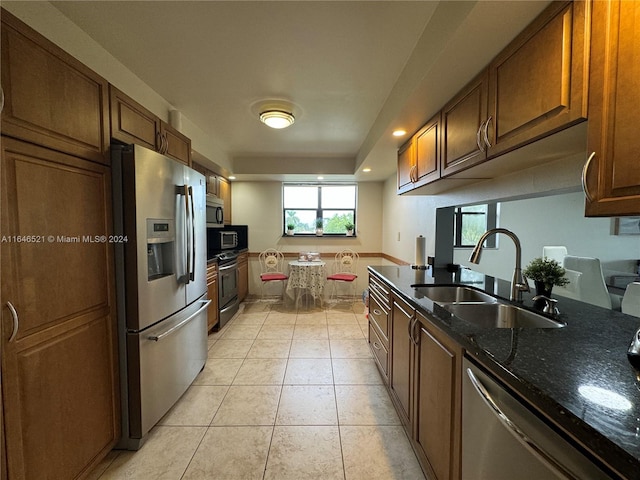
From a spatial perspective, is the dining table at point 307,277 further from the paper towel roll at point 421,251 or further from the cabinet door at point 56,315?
the cabinet door at point 56,315

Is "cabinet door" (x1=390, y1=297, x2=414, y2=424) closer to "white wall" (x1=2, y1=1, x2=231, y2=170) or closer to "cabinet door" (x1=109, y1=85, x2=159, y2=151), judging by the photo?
"cabinet door" (x1=109, y1=85, x2=159, y2=151)

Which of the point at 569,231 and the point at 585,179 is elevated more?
the point at 585,179

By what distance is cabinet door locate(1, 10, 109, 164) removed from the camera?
1051 millimetres

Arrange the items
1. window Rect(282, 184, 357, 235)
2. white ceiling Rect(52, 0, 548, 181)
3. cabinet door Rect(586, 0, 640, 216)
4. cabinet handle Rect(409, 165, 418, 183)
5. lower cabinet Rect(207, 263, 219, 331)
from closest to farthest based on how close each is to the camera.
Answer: cabinet door Rect(586, 0, 640, 216), white ceiling Rect(52, 0, 548, 181), cabinet handle Rect(409, 165, 418, 183), lower cabinet Rect(207, 263, 219, 331), window Rect(282, 184, 357, 235)

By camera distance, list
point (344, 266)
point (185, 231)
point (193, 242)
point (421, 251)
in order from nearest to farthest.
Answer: point (185, 231) < point (193, 242) < point (421, 251) < point (344, 266)

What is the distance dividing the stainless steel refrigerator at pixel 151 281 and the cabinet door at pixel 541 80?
6.26 feet

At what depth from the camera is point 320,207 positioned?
530 centimetres

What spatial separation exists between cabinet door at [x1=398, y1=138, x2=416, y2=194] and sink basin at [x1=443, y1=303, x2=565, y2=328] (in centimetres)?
123

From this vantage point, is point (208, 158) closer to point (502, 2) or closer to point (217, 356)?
point (217, 356)

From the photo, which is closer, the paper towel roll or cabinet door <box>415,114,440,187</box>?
cabinet door <box>415,114,440,187</box>

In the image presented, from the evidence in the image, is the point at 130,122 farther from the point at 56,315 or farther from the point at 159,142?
the point at 56,315

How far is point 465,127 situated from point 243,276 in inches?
160

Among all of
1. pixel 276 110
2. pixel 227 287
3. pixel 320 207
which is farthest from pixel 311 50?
pixel 320 207

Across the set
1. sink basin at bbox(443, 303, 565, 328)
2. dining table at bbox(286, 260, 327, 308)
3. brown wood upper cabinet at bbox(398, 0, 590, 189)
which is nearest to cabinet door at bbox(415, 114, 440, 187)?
brown wood upper cabinet at bbox(398, 0, 590, 189)
